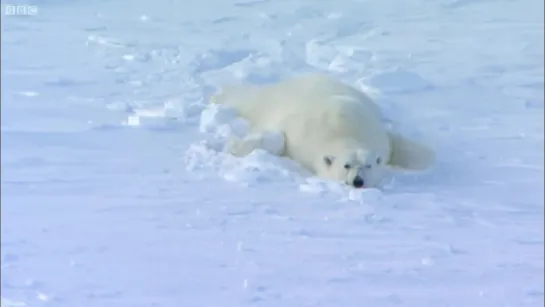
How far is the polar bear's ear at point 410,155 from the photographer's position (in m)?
4.41

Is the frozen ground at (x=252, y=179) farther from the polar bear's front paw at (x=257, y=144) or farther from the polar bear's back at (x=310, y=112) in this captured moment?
the polar bear's back at (x=310, y=112)

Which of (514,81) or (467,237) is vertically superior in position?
(514,81)

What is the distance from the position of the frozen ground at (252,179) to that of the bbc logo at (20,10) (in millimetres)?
183

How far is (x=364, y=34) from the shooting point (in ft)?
24.4

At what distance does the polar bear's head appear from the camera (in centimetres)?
415

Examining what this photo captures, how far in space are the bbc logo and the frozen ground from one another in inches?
7.2

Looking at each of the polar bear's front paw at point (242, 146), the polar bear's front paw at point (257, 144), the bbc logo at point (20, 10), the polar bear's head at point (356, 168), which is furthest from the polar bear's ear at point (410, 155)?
the bbc logo at point (20, 10)

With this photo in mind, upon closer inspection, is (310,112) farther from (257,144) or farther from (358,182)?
(358,182)

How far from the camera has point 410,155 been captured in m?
4.47

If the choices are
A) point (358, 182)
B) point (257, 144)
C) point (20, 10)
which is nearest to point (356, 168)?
point (358, 182)

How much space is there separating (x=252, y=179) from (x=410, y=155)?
2.45 ft

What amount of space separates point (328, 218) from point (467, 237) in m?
0.48

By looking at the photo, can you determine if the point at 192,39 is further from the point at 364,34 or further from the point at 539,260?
the point at 539,260

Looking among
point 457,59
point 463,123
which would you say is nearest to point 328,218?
point 463,123
